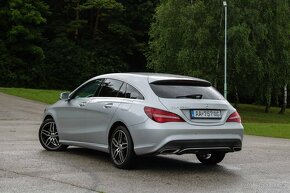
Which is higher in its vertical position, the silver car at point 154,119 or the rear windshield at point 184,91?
the rear windshield at point 184,91

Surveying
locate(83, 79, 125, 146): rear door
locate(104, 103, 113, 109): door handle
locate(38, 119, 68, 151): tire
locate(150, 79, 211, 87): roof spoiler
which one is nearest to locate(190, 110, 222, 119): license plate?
locate(150, 79, 211, 87): roof spoiler

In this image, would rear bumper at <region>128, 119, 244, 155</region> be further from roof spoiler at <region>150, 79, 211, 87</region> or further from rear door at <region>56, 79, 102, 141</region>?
rear door at <region>56, 79, 102, 141</region>

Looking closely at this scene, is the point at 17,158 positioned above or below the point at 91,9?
below

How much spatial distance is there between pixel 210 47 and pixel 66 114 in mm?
31951

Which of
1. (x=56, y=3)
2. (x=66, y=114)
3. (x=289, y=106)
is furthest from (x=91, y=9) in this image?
(x=66, y=114)

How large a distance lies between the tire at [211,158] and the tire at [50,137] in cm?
290

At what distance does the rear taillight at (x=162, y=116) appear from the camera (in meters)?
8.25

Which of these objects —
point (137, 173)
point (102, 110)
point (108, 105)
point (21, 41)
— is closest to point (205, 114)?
point (137, 173)

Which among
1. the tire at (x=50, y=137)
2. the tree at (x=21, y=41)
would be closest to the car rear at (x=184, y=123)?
the tire at (x=50, y=137)

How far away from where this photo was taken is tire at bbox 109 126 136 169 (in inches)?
336

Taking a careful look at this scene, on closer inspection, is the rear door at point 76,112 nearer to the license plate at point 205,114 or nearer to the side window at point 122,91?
the side window at point 122,91

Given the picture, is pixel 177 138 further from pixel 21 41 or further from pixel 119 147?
pixel 21 41

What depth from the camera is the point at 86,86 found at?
1023cm

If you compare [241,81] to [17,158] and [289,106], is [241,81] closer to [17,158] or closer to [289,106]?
[289,106]
